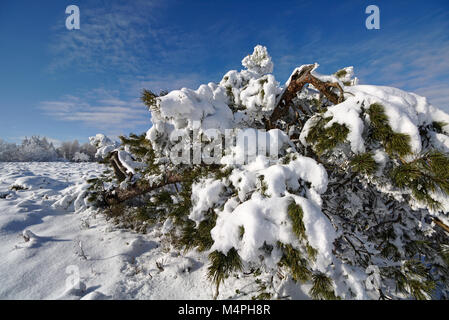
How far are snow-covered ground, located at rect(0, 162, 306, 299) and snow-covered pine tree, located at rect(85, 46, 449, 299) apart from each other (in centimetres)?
79

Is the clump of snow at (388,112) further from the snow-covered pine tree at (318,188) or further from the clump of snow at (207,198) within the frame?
the clump of snow at (207,198)

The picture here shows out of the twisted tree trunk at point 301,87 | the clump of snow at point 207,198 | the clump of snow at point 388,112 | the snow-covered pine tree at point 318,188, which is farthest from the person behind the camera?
the twisted tree trunk at point 301,87

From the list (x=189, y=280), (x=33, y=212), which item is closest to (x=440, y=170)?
(x=189, y=280)

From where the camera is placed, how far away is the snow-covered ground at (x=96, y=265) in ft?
9.05

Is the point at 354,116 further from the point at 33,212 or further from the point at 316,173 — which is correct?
the point at 33,212

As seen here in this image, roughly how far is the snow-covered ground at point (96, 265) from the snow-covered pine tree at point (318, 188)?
793 millimetres

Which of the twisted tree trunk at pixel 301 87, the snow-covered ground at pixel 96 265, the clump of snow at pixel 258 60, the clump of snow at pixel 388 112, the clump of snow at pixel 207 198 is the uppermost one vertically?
Answer: the clump of snow at pixel 258 60

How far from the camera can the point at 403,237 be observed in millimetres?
2836

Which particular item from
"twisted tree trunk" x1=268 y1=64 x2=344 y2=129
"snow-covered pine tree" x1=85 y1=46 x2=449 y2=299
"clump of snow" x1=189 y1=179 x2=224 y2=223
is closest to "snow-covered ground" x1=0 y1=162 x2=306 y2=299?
"snow-covered pine tree" x1=85 y1=46 x2=449 y2=299

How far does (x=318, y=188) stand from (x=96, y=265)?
401cm

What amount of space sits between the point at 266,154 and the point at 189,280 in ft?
8.17

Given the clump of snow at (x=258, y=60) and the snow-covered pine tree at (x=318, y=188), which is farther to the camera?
the clump of snow at (x=258, y=60)

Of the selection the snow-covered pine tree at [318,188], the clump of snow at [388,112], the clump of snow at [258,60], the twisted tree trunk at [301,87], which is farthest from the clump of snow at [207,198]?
the clump of snow at [258,60]

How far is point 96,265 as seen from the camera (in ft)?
11.0
